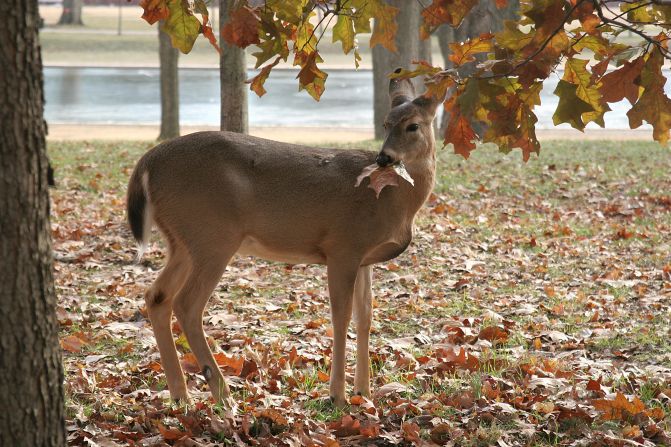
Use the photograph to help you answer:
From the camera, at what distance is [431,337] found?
252 inches

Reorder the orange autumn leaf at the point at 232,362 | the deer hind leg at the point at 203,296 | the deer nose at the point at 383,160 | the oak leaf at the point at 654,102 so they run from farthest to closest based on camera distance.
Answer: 1. the orange autumn leaf at the point at 232,362
2. the deer hind leg at the point at 203,296
3. the deer nose at the point at 383,160
4. the oak leaf at the point at 654,102

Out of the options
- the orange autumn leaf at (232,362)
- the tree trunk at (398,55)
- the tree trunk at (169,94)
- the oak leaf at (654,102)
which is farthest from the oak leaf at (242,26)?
the tree trunk at (169,94)

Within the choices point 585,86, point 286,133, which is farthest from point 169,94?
point 585,86

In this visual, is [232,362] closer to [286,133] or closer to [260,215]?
[260,215]

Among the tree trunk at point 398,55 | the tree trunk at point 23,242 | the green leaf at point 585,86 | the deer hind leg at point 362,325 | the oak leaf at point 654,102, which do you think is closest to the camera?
the tree trunk at point 23,242

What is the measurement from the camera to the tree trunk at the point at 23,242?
298cm

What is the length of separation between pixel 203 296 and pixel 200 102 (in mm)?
22755

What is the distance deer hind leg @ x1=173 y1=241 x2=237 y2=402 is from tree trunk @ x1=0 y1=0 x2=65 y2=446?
1827 millimetres

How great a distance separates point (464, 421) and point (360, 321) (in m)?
0.97

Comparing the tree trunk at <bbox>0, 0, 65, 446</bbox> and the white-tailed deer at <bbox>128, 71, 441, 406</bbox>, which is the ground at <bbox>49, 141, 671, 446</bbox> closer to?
the white-tailed deer at <bbox>128, 71, 441, 406</bbox>

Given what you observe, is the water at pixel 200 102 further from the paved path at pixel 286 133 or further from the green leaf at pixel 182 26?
the green leaf at pixel 182 26

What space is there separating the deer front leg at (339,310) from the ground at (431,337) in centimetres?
11

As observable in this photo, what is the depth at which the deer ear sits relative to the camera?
5335 millimetres

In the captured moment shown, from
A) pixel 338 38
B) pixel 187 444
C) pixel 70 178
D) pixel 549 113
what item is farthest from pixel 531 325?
pixel 549 113
